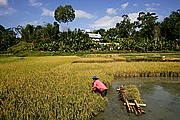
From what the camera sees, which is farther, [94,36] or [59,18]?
[94,36]

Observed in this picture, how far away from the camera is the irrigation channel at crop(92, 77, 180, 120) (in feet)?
19.2

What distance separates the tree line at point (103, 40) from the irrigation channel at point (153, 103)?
29197 millimetres

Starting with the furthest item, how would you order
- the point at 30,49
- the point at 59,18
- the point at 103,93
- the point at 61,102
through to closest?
the point at 59,18
the point at 30,49
the point at 103,93
the point at 61,102

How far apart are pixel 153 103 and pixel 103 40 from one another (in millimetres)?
48737

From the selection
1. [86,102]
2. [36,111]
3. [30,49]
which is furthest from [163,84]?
[30,49]

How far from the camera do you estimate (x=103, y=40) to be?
2185 inches

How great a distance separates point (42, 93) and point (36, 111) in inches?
60.2

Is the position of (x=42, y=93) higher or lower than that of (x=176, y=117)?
higher

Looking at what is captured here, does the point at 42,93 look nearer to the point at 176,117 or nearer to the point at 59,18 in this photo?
the point at 176,117

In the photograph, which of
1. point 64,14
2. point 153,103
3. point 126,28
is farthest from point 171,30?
point 153,103

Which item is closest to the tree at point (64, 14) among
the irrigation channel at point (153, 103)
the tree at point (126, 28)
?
the tree at point (126, 28)

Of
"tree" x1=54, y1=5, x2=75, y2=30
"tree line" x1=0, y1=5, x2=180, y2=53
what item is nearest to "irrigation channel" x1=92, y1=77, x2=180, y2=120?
"tree line" x1=0, y1=5, x2=180, y2=53

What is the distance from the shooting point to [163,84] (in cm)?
1112

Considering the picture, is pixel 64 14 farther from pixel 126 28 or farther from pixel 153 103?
pixel 153 103
